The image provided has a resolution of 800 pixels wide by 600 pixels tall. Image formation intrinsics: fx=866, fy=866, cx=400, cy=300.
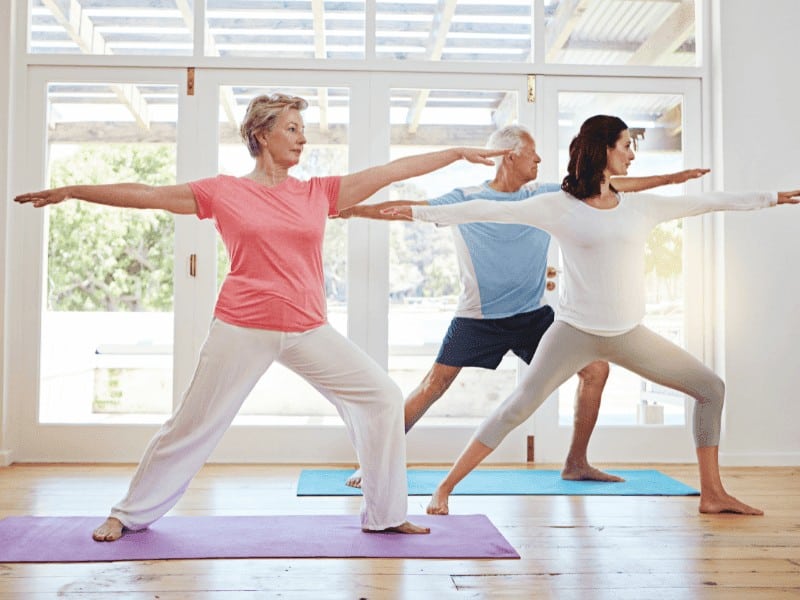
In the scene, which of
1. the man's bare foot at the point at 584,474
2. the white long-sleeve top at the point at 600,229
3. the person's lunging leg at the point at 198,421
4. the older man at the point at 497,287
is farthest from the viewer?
the man's bare foot at the point at 584,474

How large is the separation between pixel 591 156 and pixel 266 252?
3.97 feet

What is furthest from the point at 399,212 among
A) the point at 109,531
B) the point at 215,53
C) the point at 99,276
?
the point at 99,276

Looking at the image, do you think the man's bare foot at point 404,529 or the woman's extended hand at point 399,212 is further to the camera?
the woman's extended hand at point 399,212

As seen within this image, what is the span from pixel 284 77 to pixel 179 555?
2.67 metres

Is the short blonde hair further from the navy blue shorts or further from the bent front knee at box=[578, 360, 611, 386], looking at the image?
the bent front knee at box=[578, 360, 611, 386]

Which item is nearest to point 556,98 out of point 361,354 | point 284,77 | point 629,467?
point 284,77

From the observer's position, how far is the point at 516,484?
148 inches

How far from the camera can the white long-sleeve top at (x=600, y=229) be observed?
302cm

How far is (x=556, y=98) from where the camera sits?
4484 mm

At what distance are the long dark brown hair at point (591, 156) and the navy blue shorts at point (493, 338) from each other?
2.61 feet

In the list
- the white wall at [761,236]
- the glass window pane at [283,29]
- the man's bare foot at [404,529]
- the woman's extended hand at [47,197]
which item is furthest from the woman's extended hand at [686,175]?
the woman's extended hand at [47,197]

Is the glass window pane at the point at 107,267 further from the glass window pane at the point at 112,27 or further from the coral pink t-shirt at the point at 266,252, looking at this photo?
the coral pink t-shirt at the point at 266,252

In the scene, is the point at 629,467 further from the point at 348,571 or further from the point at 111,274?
the point at 111,274

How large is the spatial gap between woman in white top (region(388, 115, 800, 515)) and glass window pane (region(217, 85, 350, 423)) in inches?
54.0
